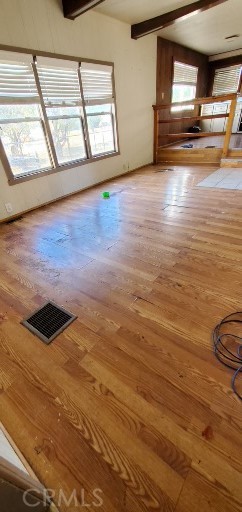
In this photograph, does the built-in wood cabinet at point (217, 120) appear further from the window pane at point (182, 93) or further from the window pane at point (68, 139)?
the window pane at point (68, 139)

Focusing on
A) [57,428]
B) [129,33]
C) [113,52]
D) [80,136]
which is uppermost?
[129,33]

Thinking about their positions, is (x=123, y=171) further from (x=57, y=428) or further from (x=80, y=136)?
(x=57, y=428)

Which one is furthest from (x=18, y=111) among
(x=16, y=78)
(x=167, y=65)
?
(x=167, y=65)

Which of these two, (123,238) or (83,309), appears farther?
(123,238)

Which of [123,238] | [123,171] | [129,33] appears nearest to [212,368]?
[123,238]

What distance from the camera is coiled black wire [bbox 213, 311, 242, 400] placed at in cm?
116

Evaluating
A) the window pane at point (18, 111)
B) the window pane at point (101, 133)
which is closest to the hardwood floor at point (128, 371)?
the window pane at point (18, 111)

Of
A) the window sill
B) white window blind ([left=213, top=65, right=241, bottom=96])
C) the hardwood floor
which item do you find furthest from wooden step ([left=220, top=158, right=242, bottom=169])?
white window blind ([left=213, top=65, right=241, bottom=96])

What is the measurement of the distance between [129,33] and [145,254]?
4.47m

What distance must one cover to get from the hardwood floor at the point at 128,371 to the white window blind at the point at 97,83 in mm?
2699

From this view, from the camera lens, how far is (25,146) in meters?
3.15

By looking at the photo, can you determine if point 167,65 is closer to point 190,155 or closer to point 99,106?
point 190,155

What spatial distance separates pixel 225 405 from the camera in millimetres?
1016

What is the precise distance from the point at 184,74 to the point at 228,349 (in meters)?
7.72
